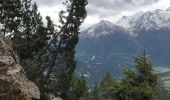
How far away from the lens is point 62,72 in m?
63.0

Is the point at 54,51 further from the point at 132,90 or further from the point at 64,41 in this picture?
the point at 132,90

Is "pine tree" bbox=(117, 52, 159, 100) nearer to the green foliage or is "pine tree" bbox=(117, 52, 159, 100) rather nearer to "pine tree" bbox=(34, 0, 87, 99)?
the green foliage

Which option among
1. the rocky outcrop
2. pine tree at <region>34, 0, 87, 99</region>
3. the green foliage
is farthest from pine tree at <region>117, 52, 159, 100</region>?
the rocky outcrop

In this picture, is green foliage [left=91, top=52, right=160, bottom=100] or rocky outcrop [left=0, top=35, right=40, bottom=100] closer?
rocky outcrop [left=0, top=35, right=40, bottom=100]

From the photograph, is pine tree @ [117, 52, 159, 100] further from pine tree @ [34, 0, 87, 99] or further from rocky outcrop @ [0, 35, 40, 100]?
rocky outcrop @ [0, 35, 40, 100]

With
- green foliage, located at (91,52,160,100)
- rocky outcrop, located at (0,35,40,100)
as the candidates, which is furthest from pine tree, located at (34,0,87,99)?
rocky outcrop, located at (0,35,40,100)

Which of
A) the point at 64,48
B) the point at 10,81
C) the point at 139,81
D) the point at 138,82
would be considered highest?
the point at 64,48

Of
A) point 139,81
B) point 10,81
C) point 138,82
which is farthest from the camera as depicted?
point 138,82

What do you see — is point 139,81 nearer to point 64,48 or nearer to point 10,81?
point 64,48

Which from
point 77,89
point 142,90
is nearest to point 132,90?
point 142,90

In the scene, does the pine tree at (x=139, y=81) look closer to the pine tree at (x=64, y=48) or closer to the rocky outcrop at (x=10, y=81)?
the pine tree at (x=64, y=48)

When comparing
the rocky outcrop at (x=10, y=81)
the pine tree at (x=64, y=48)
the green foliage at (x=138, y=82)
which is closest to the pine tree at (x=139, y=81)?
the green foliage at (x=138, y=82)

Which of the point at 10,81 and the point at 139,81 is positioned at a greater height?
the point at 139,81

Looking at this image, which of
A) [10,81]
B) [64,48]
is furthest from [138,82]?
[10,81]
